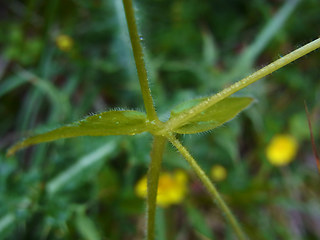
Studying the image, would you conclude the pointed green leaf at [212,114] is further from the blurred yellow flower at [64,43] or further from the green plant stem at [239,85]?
the blurred yellow flower at [64,43]

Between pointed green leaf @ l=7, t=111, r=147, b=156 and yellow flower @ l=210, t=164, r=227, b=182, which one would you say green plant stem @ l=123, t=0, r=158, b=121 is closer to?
pointed green leaf @ l=7, t=111, r=147, b=156

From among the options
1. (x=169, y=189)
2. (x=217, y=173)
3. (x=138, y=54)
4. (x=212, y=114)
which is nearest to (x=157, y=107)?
(x=169, y=189)

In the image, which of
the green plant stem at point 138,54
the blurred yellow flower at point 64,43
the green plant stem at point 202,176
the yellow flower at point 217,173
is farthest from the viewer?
Answer: the blurred yellow flower at point 64,43

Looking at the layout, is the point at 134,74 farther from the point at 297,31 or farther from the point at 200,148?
the point at 297,31

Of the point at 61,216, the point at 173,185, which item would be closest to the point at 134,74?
the point at 173,185

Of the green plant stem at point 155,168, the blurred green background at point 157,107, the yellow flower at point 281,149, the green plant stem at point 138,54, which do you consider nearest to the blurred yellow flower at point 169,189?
the blurred green background at point 157,107
